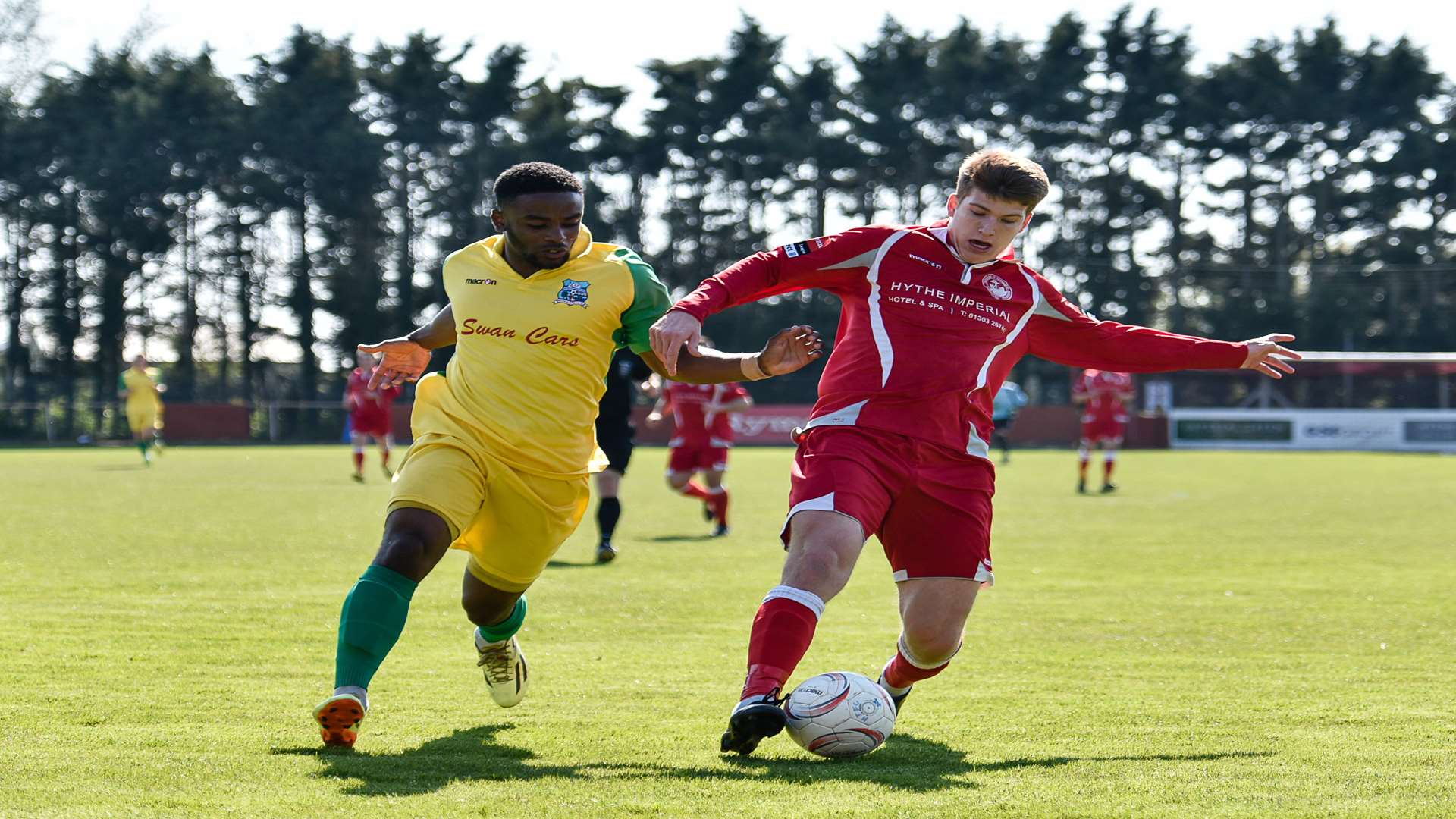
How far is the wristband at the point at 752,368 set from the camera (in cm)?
475

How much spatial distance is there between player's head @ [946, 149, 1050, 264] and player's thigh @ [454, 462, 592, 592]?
1539 mm

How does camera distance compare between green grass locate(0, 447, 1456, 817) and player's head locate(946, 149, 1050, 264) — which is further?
player's head locate(946, 149, 1050, 264)

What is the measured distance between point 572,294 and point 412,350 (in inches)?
29.8

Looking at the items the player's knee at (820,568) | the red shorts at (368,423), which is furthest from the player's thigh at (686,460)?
the red shorts at (368,423)

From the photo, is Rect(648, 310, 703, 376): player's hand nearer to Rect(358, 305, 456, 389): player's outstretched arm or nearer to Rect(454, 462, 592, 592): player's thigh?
Rect(454, 462, 592, 592): player's thigh

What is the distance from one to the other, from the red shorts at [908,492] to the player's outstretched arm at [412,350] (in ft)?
4.83

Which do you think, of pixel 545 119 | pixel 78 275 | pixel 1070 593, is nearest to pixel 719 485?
pixel 1070 593

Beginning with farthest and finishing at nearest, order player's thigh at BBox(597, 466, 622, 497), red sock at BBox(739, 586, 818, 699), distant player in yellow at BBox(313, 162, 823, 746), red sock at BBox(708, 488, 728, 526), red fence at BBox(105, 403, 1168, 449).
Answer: red fence at BBox(105, 403, 1168, 449)
red sock at BBox(708, 488, 728, 526)
player's thigh at BBox(597, 466, 622, 497)
distant player in yellow at BBox(313, 162, 823, 746)
red sock at BBox(739, 586, 818, 699)

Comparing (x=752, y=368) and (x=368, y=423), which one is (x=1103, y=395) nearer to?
(x=368, y=423)

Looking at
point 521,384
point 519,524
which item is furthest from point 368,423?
point 521,384

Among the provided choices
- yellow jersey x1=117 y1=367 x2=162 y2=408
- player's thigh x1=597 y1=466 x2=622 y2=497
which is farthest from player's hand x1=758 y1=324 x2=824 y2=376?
yellow jersey x1=117 y1=367 x2=162 y2=408

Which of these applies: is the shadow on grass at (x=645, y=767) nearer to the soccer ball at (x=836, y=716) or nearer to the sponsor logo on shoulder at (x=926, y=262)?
the soccer ball at (x=836, y=716)

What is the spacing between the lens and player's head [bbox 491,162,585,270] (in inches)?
207

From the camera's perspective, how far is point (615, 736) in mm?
5086
